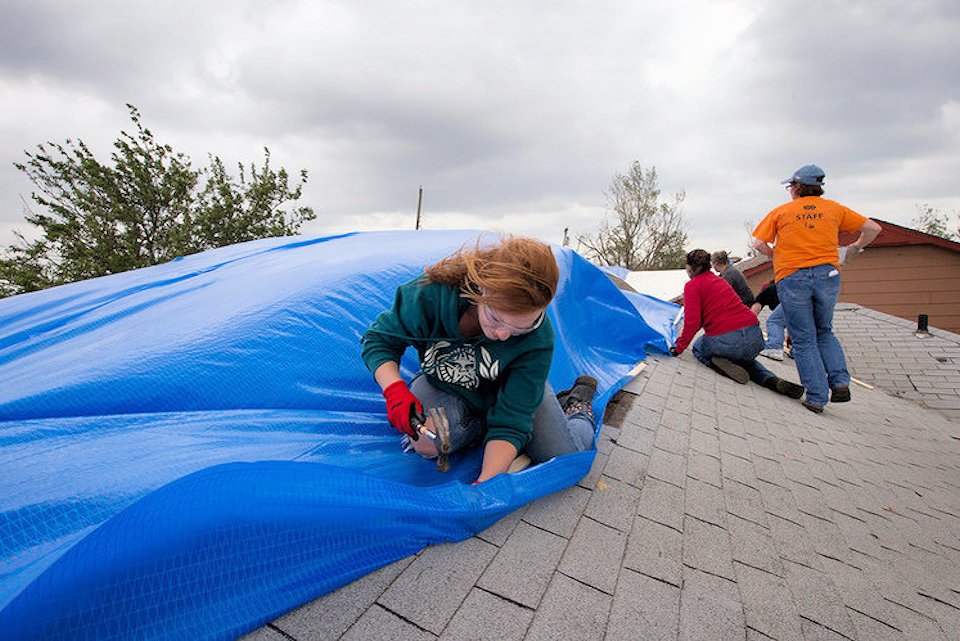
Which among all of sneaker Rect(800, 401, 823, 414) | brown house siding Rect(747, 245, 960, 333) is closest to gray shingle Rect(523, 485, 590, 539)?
sneaker Rect(800, 401, 823, 414)

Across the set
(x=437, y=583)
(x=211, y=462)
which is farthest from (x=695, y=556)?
(x=211, y=462)

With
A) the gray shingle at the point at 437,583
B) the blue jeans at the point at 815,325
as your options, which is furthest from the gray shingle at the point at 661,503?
the blue jeans at the point at 815,325

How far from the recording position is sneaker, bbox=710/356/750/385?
3414mm

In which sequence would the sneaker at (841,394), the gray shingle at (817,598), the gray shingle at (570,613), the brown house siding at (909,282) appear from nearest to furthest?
the gray shingle at (570,613), the gray shingle at (817,598), the sneaker at (841,394), the brown house siding at (909,282)

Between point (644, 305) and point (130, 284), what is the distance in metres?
4.76

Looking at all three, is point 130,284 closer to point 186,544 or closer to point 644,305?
point 186,544

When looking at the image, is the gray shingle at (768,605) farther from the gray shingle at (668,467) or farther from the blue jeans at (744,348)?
the blue jeans at (744,348)

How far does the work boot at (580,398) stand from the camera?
175cm

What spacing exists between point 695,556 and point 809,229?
257cm

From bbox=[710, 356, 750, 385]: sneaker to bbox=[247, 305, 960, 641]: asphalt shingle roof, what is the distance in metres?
1.00

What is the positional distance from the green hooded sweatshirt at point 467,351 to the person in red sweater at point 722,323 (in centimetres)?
271

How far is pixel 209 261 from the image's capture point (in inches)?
116

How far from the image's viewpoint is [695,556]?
1180 mm

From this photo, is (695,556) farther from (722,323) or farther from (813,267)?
(722,323)
